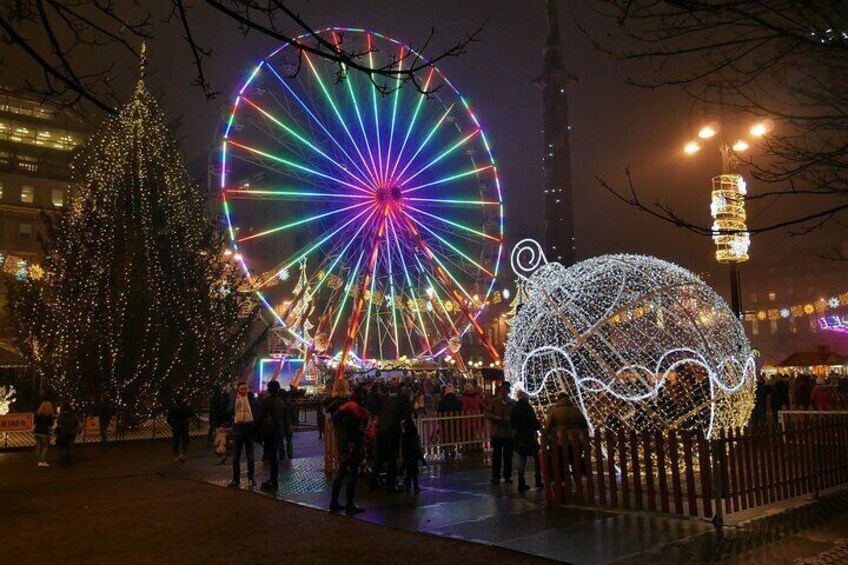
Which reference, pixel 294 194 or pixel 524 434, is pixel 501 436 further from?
pixel 294 194

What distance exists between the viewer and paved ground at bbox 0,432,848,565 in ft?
20.5

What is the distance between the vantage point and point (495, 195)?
2862 centimetres

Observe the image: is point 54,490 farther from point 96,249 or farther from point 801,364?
point 801,364

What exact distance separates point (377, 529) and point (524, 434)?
306 centimetres

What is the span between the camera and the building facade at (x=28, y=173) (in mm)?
40412

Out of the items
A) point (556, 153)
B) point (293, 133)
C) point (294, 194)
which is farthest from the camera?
point (556, 153)

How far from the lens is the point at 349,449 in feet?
27.2

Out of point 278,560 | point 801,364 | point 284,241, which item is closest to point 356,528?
point 278,560

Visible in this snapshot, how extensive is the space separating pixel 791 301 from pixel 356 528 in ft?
278

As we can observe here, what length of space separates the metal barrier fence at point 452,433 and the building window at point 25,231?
3654 cm

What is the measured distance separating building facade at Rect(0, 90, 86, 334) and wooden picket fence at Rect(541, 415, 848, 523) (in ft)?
122

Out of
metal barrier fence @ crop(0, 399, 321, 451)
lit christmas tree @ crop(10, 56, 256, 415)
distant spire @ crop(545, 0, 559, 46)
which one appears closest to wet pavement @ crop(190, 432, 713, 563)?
metal barrier fence @ crop(0, 399, 321, 451)

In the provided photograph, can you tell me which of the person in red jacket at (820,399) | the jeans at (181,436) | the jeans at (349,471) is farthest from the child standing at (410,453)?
the person in red jacket at (820,399)

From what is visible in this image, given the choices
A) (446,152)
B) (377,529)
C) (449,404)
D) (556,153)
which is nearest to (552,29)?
(556,153)
